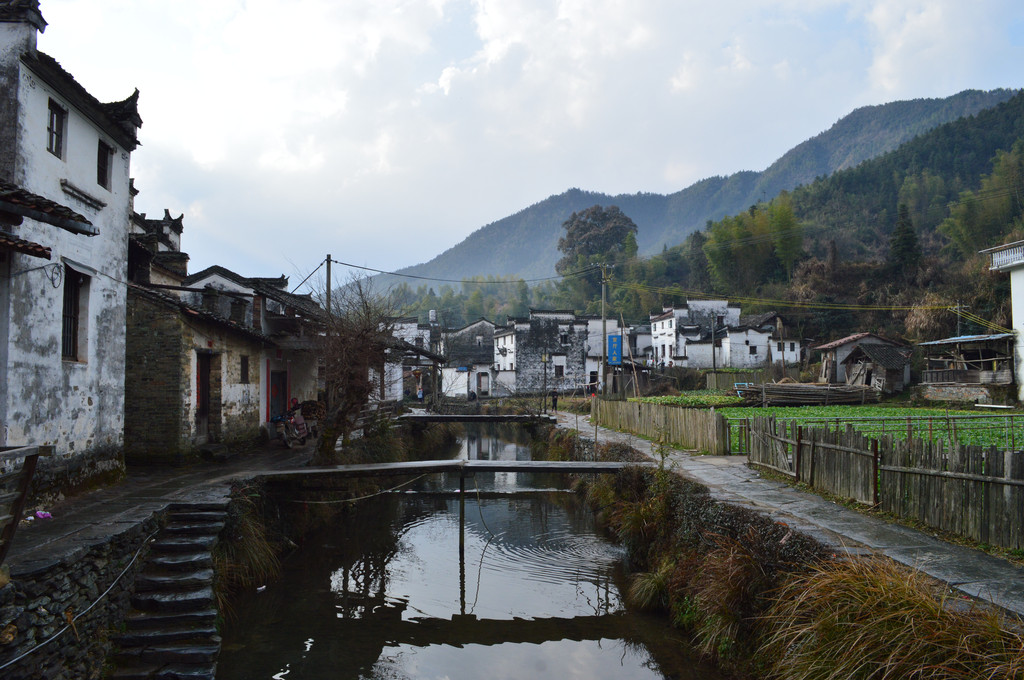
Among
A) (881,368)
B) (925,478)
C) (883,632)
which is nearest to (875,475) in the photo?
(925,478)

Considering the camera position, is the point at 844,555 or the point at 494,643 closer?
the point at 844,555

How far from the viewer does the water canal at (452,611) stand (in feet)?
26.8

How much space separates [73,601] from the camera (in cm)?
662

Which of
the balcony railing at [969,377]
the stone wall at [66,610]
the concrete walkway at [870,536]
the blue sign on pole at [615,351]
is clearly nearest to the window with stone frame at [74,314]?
the stone wall at [66,610]

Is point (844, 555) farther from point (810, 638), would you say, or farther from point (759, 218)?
point (759, 218)

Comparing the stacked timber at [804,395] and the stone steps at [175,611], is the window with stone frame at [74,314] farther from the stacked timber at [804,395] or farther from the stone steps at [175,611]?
the stacked timber at [804,395]

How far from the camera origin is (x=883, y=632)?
4.80 m

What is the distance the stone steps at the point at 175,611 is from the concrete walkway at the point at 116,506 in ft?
2.00

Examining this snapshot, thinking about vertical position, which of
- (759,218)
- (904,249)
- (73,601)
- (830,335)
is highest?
(759,218)

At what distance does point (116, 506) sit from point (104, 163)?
621 centimetres

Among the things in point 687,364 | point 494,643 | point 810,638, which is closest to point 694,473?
point 494,643

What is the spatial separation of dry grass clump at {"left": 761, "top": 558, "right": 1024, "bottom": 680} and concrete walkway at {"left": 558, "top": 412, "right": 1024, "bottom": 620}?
475 millimetres

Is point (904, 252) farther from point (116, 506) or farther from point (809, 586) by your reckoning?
point (116, 506)

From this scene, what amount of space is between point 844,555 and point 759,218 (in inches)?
2510
